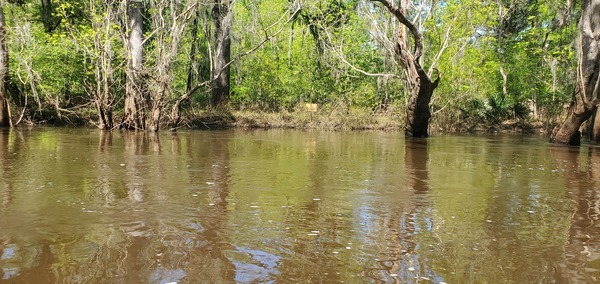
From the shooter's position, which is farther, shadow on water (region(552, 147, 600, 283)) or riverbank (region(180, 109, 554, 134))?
riverbank (region(180, 109, 554, 134))

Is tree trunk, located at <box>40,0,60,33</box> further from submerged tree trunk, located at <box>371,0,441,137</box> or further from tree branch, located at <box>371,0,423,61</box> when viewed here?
tree branch, located at <box>371,0,423,61</box>

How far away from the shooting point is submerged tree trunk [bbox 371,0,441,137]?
1617 cm

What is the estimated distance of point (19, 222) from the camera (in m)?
4.32

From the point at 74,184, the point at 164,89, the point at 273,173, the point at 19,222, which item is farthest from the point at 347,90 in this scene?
the point at 19,222

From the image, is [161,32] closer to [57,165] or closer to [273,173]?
[57,165]

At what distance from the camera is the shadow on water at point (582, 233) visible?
3.34 meters

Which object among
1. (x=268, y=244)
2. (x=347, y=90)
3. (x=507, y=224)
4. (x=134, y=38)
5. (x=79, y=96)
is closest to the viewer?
(x=268, y=244)

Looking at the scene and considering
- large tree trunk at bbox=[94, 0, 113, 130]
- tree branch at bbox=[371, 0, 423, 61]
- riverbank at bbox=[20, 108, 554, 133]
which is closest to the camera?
tree branch at bbox=[371, 0, 423, 61]

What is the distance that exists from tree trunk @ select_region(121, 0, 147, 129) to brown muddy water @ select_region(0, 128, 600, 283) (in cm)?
955

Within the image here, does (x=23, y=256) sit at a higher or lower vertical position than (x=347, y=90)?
lower

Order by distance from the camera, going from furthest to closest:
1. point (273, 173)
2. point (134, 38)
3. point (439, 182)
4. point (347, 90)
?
point (347, 90), point (134, 38), point (273, 173), point (439, 182)

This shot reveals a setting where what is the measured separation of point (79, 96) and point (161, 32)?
8.58 meters

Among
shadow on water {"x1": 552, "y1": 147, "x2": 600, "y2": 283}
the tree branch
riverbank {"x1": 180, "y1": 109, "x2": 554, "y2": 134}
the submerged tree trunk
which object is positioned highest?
the tree branch

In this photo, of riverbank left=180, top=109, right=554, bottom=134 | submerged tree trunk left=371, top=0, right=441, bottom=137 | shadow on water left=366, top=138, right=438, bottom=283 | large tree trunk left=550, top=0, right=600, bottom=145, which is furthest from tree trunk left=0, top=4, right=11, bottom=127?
large tree trunk left=550, top=0, right=600, bottom=145
